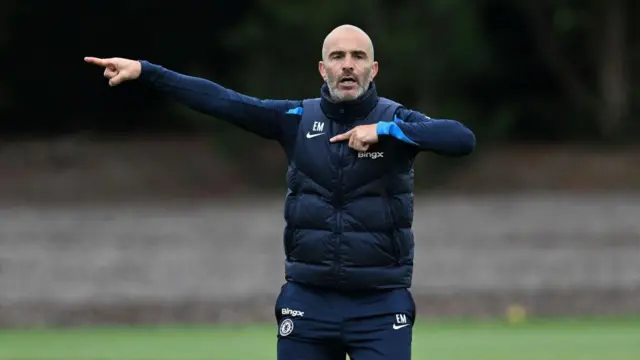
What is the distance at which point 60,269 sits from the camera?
19266 millimetres

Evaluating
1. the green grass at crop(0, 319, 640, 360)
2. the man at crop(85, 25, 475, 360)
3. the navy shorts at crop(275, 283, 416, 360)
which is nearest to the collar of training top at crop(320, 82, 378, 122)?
the man at crop(85, 25, 475, 360)

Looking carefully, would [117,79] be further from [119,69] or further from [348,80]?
[348,80]

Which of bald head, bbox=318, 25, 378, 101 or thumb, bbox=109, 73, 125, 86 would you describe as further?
thumb, bbox=109, 73, 125, 86

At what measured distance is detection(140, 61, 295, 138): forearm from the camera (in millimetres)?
6609

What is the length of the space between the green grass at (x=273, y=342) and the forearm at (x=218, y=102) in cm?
586

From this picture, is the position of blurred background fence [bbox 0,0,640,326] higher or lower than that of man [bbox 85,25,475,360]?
higher

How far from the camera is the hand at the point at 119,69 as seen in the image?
6508mm

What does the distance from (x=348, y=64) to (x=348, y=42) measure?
11cm

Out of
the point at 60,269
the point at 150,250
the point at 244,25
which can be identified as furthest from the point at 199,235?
the point at 244,25

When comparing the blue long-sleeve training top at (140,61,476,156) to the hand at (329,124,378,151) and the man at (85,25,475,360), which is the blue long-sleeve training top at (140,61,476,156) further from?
the hand at (329,124,378,151)

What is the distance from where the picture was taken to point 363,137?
6.16 m

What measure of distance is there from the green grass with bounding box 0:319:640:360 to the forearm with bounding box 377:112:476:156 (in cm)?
600

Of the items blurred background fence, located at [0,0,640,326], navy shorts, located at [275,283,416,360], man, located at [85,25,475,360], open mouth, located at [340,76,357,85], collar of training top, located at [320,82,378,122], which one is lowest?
navy shorts, located at [275,283,416,360]

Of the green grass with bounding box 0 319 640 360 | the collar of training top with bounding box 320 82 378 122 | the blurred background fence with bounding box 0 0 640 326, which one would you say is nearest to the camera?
the collar of training top with bounding box 320 82 378 122
